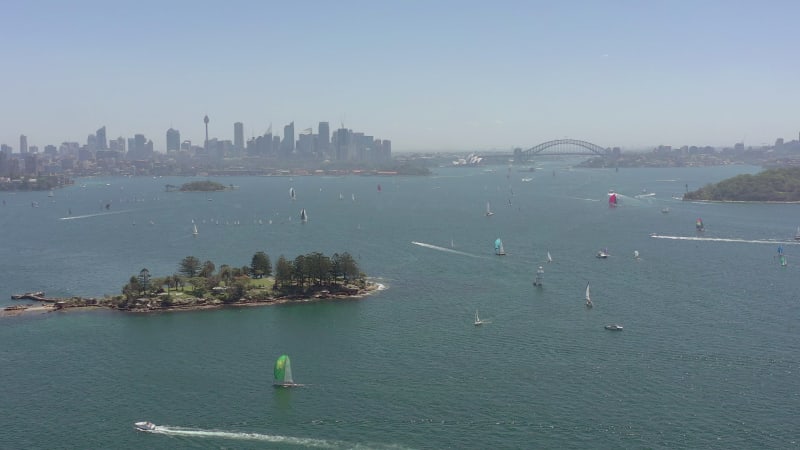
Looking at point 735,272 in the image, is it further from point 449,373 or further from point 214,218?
point 214,218

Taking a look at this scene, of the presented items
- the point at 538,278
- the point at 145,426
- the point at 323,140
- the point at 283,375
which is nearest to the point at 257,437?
the point at 145,426

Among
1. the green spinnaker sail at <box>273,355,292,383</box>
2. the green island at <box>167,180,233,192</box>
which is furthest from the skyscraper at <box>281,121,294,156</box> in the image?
the green spinnaker sail at <box>273,355,292,383</box>

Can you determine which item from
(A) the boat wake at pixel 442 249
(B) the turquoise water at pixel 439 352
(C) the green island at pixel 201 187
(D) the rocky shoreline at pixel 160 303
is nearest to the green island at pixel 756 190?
(B) the turquoise water at pixel 439 352

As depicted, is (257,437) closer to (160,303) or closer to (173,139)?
(160,303)

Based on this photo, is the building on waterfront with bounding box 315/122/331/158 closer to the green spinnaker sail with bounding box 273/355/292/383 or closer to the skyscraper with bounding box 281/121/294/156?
the skyscraper with bounding box 281/121/294/156

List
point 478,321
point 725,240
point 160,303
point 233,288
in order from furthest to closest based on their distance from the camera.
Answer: point 725,240 → point 233,288 → point 160,303 → point 478,321

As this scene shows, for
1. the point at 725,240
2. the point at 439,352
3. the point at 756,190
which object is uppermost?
the point at 756,190

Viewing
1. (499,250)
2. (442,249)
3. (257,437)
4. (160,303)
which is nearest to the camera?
(257,437)
